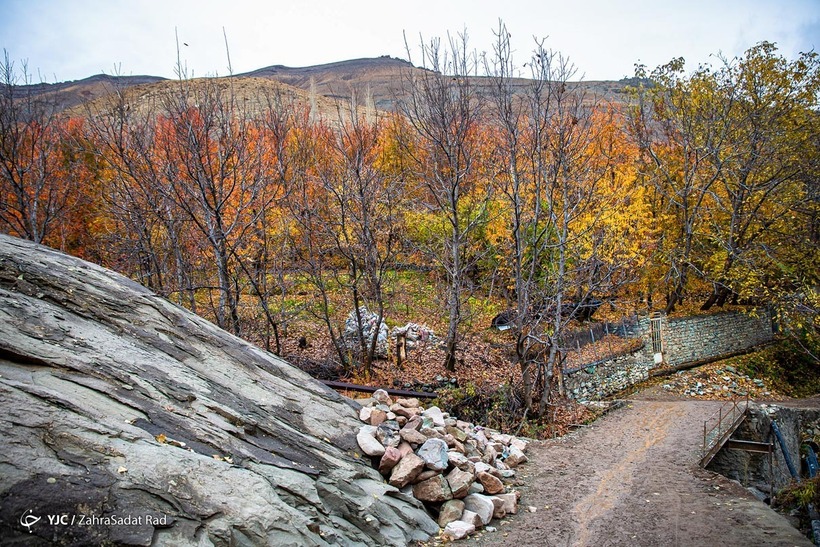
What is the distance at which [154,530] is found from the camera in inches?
159

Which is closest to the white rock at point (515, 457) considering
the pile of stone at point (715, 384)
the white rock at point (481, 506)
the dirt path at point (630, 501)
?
the dirt path at point (630, 501)

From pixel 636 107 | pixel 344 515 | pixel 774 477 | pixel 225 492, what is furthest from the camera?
pixel 636 107

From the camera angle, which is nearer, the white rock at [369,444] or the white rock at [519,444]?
the white rock at [369,444]

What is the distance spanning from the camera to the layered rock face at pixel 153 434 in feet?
13.0

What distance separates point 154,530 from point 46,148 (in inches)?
712

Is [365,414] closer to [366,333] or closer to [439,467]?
[439,467]

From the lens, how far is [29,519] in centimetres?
358

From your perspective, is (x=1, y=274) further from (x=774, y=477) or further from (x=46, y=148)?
(x=774, y=477)

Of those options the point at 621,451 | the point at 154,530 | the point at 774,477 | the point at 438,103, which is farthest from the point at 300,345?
the point at 774,477

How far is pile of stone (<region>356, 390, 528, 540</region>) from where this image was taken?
6891 millimetres

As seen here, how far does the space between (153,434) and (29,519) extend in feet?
4.50

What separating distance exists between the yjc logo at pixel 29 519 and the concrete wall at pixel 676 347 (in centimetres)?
1618

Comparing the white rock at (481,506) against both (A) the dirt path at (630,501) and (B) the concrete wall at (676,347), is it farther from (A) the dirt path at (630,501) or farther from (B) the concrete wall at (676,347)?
(B) the concrete wall at (676,347)

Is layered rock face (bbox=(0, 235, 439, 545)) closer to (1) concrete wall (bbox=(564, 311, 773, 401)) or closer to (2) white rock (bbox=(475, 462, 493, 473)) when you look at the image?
(2) white rock (bbox=(475, 462, 493, 473))
